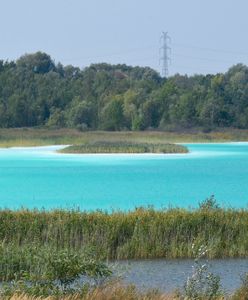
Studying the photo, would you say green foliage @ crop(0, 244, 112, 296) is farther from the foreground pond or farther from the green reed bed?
the green reed bed

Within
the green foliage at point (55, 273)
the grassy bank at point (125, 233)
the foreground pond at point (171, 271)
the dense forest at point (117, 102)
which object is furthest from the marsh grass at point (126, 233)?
the dense forest at point (117, 102)

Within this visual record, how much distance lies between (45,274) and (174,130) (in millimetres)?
63262

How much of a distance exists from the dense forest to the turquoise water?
24.0m

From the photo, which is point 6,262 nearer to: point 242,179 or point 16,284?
point 16,284

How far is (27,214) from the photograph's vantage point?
1455cm

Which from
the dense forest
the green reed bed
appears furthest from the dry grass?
the dense forest

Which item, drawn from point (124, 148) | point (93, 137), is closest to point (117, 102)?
point (93, 137)

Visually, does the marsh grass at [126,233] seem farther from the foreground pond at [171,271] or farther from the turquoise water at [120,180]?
the turquoise water at [120,180]

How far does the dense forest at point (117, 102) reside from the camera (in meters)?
75.8

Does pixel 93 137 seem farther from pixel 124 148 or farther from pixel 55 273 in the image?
pixel 55 273

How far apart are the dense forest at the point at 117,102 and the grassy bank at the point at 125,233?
56.6 metres

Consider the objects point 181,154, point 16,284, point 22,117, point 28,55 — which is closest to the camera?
point 16,284

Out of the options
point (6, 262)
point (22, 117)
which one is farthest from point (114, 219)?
point (22, 117)

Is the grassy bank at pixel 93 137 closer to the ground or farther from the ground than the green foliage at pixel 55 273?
closer to the ground
